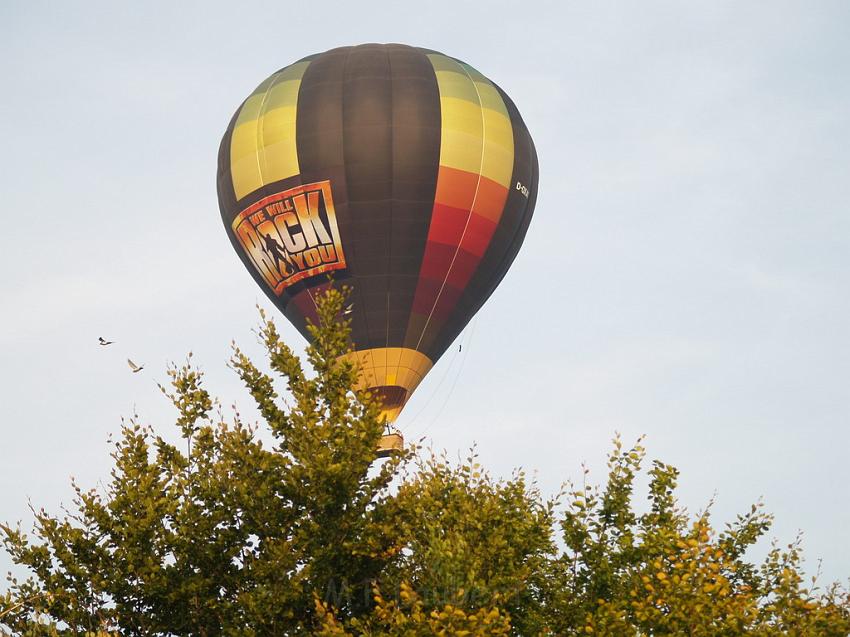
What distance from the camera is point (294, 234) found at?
4100 centimetres

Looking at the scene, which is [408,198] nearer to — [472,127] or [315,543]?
[472,127]

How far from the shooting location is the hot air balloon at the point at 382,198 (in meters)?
40.4

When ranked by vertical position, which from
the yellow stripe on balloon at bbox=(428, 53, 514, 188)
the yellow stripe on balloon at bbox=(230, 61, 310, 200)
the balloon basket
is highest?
the yellow stripe on balloon at bbox=(428, 53, 514, 188)

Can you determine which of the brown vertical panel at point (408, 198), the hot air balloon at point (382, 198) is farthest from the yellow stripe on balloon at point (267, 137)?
the brown vertical panel at point (408, 198)

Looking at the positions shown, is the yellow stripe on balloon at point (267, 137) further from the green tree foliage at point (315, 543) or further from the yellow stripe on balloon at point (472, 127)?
the green tree foliage at point (315, 543)

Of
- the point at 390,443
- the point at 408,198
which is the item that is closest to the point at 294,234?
the point at 408,198

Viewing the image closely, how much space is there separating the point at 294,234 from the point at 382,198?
10.8 feet

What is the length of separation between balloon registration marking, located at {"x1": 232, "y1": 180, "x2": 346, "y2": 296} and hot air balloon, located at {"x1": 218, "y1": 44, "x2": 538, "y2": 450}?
5cm

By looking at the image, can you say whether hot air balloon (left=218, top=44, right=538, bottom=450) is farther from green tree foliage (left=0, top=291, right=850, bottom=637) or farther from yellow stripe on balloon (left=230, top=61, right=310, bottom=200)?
green tree foliage (left=0, top=291, right=850, bottom=637)

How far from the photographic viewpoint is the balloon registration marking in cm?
4047

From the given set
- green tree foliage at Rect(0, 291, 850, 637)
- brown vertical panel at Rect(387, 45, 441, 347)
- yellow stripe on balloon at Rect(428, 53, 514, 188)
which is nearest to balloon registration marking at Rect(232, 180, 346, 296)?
brown vertical panel at Rect(387, 45, 441, 347)

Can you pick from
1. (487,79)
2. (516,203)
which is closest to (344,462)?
(516,203)

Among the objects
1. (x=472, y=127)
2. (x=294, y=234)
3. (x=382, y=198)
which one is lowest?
(x=294, y=234)

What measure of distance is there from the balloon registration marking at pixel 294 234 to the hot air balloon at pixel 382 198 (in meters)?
0.05
